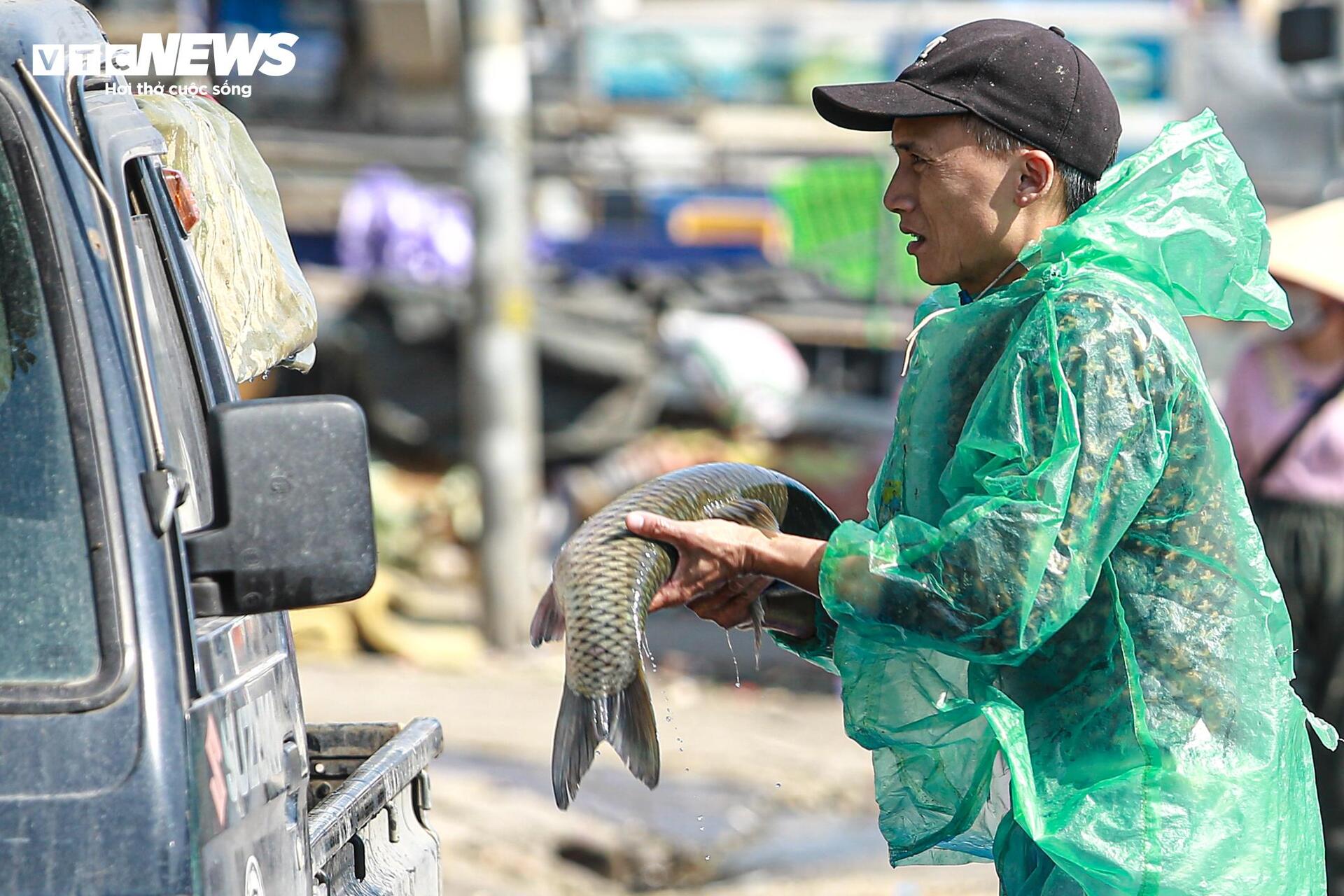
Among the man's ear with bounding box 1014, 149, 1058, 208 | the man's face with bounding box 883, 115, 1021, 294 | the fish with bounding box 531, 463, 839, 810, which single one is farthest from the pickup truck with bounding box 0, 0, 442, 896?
the man's ear with bounding box 1014, 149, 1058, 208

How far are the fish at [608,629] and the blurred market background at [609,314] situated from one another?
3.09 metres

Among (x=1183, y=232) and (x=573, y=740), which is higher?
(x=1183, y=232)

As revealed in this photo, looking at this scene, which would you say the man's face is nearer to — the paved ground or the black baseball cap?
the black baseball cap

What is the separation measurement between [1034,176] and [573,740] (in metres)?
1.09

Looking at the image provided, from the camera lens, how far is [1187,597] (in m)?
2.30

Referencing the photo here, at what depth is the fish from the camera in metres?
2.43

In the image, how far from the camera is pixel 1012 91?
2355mm

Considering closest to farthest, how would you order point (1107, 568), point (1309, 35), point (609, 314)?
point (1107, 568) → point (1309, 35) → point (609, 314)

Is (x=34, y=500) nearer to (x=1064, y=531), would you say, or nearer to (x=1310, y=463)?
(x=1064, y=531)

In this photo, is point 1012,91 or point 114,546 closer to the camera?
point 114,546

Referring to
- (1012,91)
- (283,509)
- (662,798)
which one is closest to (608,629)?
(283,509)

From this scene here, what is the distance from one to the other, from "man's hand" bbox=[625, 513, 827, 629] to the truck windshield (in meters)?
0.85

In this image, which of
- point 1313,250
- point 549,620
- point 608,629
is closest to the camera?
point 608,629

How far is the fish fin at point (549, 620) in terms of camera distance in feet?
8.26
